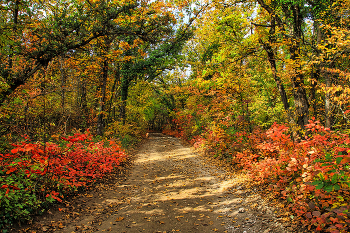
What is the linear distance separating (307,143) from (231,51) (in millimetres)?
6439

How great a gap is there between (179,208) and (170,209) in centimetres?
26

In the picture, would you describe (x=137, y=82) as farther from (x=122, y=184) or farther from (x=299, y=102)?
(x=299, y=102)

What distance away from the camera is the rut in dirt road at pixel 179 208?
4203 millimetres

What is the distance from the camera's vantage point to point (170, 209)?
16.9 ft

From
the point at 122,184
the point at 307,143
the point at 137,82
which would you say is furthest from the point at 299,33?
the point at 137,82

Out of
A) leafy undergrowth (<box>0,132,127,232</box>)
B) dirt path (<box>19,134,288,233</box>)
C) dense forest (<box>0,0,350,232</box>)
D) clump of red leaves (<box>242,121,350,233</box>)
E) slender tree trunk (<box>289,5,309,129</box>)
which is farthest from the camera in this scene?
slender tree trunk (<box>289,5,309,129</box>)

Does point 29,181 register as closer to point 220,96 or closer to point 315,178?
point 315,178

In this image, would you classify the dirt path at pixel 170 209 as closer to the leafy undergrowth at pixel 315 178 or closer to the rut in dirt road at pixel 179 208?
the rut in dirt road at pixel 179 208

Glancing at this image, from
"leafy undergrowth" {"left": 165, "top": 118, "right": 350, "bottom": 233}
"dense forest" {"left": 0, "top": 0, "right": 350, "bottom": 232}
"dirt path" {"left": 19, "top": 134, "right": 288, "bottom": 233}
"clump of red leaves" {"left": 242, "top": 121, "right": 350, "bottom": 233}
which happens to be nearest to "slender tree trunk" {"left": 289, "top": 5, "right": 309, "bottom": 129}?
"dense forest" {"left": 0, "top": 0, "right": 350, "bottom": 232}

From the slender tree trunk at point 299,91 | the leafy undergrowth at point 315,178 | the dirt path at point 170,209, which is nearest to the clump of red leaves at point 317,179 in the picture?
the leafy undergrowth at point 315,178

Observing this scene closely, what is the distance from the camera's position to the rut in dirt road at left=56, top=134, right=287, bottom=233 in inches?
165

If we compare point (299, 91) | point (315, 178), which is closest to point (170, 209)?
point (315, 178)

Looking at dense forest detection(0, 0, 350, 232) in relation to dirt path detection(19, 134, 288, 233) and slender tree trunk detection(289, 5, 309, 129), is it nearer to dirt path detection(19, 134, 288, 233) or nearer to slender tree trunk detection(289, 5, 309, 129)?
slender tree trunk detection(289, 5, 309, 129)

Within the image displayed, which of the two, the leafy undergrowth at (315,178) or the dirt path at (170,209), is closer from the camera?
the leafy undergrowth at (315,178)
